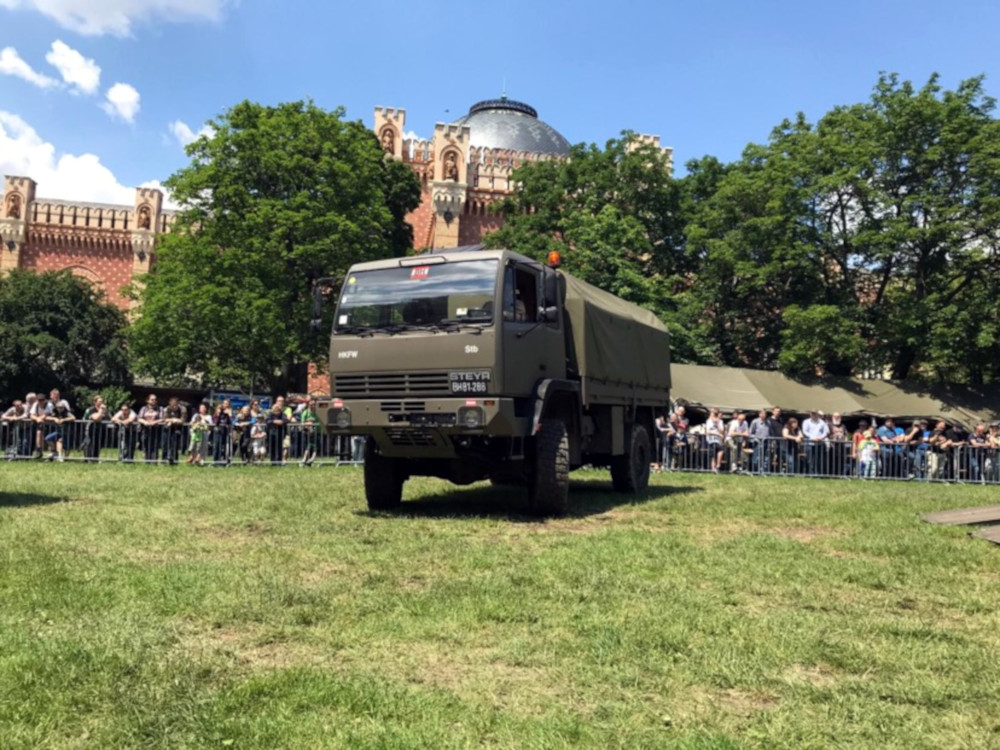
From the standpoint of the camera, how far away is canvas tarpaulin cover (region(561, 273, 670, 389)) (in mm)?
10352

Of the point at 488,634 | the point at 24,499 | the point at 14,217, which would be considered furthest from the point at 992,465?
the point at 14,217

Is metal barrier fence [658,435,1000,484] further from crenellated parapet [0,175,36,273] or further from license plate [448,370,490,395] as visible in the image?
crenellated parapet [0,175,36,273]

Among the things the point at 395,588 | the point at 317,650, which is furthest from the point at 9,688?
the point at 395,588

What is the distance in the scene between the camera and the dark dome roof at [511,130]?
214ft

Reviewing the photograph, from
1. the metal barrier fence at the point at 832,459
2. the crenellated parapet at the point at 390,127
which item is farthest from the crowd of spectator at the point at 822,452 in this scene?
the crenellated parapet at the point at 390,127

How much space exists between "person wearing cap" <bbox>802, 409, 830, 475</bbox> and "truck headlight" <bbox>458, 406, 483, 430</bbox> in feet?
44.3

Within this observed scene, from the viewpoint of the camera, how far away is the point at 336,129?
3328 centimetres

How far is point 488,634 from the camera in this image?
4.44 m

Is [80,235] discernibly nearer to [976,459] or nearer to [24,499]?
[24,499]

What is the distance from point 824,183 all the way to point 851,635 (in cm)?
2673

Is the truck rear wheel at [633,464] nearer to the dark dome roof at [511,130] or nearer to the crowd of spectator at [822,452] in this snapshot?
the crowd of spectator at [822,452]

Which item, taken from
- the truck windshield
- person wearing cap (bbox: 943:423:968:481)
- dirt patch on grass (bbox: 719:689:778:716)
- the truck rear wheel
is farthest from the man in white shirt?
dirt patch on grass (bbox: 719:689:778:716)

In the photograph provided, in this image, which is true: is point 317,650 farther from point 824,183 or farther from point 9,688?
point 824,183

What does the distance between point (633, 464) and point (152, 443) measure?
11.7 meters
